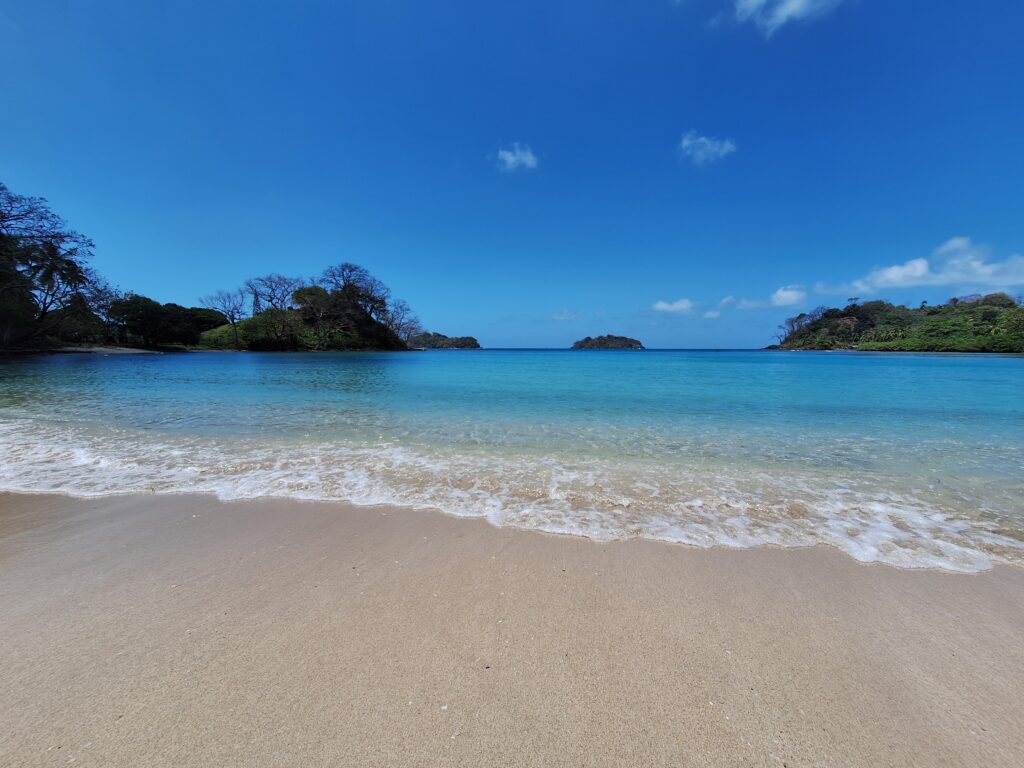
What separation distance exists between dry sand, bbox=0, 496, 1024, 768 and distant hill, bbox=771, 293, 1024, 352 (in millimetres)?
106437

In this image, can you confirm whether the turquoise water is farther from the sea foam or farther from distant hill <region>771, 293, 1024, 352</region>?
distant hill <region>771, 293, 1024, 352</region>

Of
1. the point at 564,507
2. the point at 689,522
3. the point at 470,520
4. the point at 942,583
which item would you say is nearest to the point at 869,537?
the point at 942,583

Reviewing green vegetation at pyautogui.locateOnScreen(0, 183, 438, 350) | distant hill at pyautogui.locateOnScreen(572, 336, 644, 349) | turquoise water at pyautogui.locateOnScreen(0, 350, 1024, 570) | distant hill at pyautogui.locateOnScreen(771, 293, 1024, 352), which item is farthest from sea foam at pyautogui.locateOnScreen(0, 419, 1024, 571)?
distant hill at pyautogui.locateOnScreen(572, 336, 644, 349)

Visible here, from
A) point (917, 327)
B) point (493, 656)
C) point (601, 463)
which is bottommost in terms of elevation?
point (601, 463)

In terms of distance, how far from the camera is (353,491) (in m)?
4.93

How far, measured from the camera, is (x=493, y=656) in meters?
2.18

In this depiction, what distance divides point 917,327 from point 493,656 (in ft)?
437

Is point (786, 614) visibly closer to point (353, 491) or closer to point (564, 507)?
point (564, 507)

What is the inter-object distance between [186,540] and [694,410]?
11.5m

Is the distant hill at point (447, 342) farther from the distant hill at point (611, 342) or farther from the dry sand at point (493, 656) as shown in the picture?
the dry sand at point (493, 656)

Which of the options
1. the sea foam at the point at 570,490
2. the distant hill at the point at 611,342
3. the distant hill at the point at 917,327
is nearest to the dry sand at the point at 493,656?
the sea foam at the point at 570,490

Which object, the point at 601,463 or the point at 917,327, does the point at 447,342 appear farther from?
the point at 601,463

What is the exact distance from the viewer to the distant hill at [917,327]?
234 ft

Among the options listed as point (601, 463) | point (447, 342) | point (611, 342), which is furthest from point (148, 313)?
point (611, 342)
